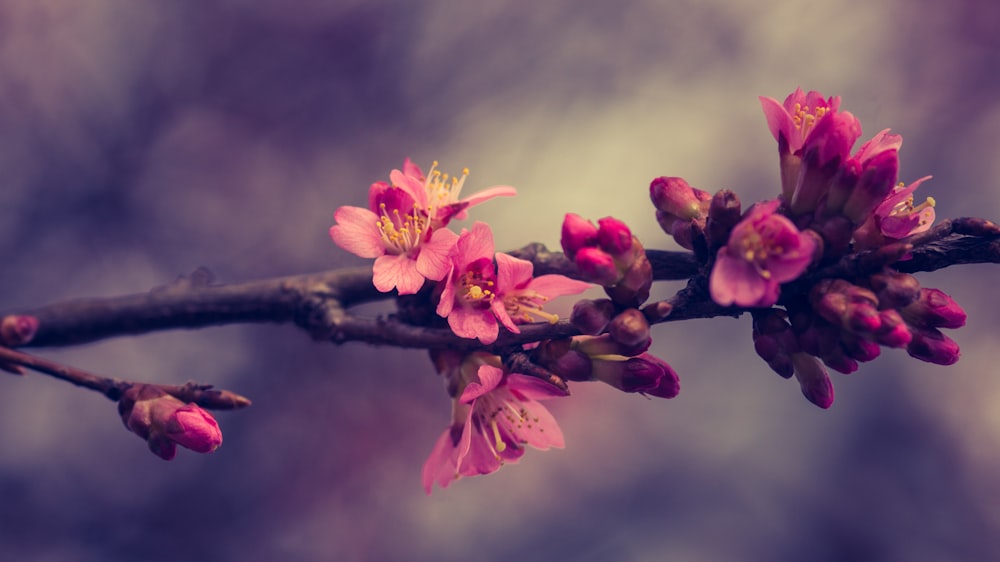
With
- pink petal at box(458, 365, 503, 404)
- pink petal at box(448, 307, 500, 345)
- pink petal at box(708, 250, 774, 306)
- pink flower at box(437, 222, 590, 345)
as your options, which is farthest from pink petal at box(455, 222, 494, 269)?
pink petal at box(708, 250, 774, 306)

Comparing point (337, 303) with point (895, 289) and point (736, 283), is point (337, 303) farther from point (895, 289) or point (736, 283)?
point (895, 289)

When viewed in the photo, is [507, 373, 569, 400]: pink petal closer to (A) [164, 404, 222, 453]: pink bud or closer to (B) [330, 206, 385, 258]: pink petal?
(B) [330, 206, 385, 258]: pink petal

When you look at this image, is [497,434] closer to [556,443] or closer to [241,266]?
[556,443]

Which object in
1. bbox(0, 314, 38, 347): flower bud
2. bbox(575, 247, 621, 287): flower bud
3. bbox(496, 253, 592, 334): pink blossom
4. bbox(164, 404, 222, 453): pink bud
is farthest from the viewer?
bbox(0, 314, 38, 347): flower bud

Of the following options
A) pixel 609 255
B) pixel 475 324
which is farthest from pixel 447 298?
pixel 609 255

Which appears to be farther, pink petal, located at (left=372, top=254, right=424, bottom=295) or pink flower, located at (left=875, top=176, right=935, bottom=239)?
pink petal, located at (left=372, top=254, right=424, bottom=295)

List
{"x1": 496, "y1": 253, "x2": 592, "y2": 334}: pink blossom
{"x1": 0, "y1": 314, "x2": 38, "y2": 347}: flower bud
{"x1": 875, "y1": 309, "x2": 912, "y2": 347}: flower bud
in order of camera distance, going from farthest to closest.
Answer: {"x1": 0, "y1": 314, "x2": 38, "y2": 347}: flower bud < {"x1": 496, "y1": 253, "x2": 592, "y2": 334}: pink blossom < {"x1": 875, "y1": 309, "x2": 912, "y2": 347}: flower bud
